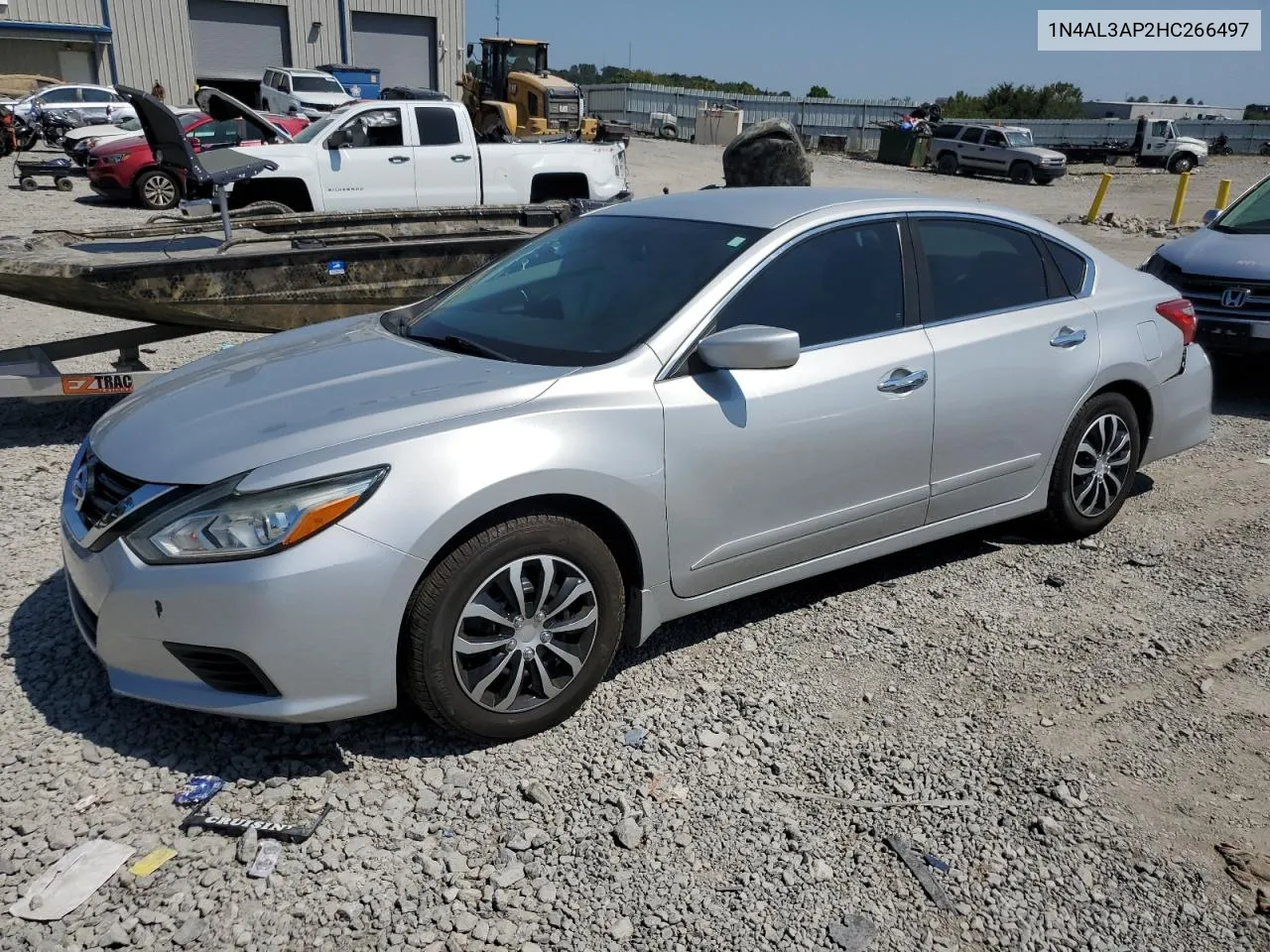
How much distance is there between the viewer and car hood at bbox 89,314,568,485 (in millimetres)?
3078

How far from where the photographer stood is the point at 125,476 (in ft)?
10.4

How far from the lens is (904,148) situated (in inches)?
1566

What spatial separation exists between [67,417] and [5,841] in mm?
4552

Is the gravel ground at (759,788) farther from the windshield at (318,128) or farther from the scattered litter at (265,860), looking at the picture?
the windshield at (318,128)

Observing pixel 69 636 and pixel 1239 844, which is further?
pixel 69 636

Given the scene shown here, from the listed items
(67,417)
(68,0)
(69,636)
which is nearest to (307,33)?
(68,0)

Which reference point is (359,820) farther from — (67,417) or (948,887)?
(67,417)

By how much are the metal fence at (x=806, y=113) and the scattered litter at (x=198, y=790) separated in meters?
46.2

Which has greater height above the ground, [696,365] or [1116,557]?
[696,365]

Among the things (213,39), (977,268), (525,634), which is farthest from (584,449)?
(213,39)

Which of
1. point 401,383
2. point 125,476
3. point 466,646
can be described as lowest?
point 466,646

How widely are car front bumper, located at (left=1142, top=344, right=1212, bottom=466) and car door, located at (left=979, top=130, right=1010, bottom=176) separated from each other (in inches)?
1200

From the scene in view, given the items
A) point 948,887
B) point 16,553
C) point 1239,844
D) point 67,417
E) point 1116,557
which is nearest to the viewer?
point 948,887

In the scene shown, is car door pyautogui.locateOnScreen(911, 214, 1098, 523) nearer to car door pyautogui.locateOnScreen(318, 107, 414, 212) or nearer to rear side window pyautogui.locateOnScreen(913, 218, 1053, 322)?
rear side window pyautogui.locateOnScreen(913, 218, 1053, 322)
